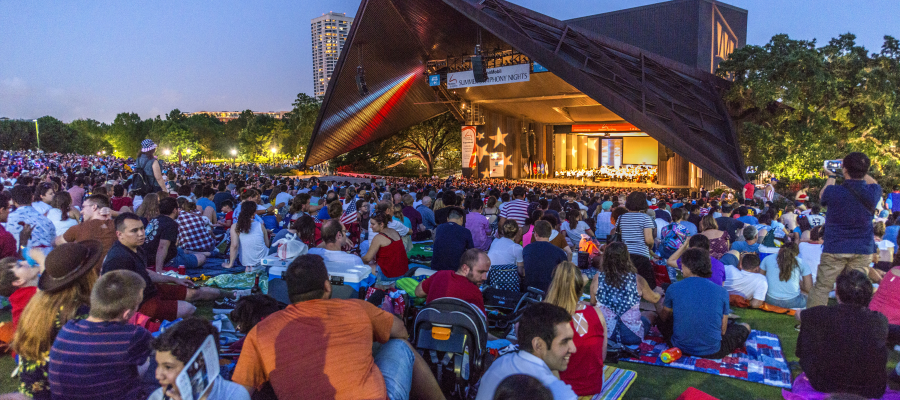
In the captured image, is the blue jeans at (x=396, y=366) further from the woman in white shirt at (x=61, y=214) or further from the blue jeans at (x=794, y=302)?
the woman in white shirt at (x=61, y=214)

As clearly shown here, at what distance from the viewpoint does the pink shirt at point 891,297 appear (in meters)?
3.93

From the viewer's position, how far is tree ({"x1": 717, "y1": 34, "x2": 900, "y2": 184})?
1564 cm

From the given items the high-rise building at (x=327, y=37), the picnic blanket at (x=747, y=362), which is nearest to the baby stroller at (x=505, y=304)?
the picnic blanket at (x=747, y=362)

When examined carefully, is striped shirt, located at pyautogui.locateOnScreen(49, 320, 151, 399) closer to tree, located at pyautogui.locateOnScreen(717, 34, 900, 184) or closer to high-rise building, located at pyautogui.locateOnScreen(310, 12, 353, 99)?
tree, located at pyautogui.locateOnScreen(717, 34, 900, 184)

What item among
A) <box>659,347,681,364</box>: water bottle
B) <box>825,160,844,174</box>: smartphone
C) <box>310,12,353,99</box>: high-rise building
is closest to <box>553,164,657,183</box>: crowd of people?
<box>825,160,844,174</box>: smartphone

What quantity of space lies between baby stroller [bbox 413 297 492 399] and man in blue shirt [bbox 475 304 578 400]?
0.86m

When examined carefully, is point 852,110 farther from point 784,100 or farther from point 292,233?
point 292,233

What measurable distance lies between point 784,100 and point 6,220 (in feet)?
60.9

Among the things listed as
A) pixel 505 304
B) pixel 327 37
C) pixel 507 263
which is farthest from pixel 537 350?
pixel 327 37

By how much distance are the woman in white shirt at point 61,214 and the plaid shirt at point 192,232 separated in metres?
1.16

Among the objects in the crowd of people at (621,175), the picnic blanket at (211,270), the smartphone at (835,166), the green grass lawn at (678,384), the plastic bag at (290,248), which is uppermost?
the smartphone at (835,166)

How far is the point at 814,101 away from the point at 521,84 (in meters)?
10.4

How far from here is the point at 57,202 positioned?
6.32m

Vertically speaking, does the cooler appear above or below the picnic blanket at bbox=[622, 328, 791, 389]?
above
